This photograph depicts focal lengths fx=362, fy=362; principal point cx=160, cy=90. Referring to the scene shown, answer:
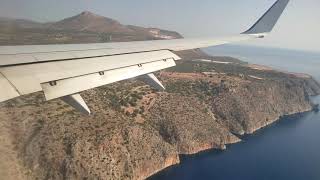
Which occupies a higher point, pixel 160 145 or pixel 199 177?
pixel 160 145

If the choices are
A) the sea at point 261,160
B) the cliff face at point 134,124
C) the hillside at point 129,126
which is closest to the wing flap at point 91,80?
the hillside at point 129,126

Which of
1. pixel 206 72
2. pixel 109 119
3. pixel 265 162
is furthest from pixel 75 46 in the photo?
pixel 206 72

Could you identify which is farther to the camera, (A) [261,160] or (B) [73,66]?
(A) [261,160]

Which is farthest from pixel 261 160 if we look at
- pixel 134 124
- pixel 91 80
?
pixel 91 80

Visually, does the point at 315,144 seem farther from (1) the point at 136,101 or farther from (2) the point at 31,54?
(2) the point at 31,54

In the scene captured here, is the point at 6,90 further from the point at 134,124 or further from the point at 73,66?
the point at 134,124

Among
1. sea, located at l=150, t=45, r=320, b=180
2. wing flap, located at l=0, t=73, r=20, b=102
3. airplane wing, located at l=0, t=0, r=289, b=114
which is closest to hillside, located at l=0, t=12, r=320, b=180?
sea, located at l=150, t=45, r=320, b=180

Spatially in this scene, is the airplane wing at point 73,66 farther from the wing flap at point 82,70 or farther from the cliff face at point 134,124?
the cliff face at point 134,124
